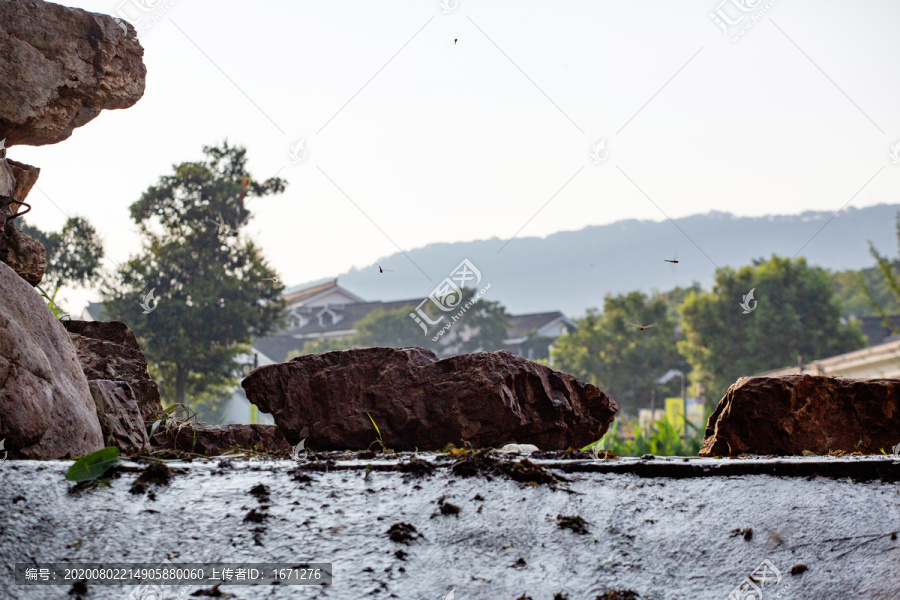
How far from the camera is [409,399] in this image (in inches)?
99.8

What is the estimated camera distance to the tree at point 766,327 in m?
20.6

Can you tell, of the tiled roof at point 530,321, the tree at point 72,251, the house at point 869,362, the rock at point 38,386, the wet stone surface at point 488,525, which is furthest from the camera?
the tiled roof at point 530,321

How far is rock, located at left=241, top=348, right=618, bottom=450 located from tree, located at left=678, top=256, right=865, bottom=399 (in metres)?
18.5

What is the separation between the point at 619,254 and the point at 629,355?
8271 cm

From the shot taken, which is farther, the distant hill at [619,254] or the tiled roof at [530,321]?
the distant hill at [619,254]

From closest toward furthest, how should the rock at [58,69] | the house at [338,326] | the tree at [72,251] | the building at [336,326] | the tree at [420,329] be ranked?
the rock at [58,69] → the tree at [72,251] → the tree at [420,329] → the house at [338,326] → the building at [336,326]

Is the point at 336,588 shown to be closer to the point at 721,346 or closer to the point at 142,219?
the point at 142,219

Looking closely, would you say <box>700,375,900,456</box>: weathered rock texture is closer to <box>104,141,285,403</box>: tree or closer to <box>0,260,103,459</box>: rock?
<box>0,260,103,459</box>: rock

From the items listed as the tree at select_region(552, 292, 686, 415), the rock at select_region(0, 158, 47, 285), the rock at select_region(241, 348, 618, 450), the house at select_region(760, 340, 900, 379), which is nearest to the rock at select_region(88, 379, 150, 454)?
the rock at select_region(241, 348, 618, 450)

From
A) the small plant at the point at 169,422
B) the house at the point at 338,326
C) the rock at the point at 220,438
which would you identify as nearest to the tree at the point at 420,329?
the house at the point at 338,326

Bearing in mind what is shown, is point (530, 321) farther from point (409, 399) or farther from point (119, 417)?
point (119, 417)

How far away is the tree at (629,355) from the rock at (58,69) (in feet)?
66.5

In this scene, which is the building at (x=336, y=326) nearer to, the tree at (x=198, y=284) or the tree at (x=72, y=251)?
the tree at (x=198, y=284)

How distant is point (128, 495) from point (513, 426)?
1.39m
